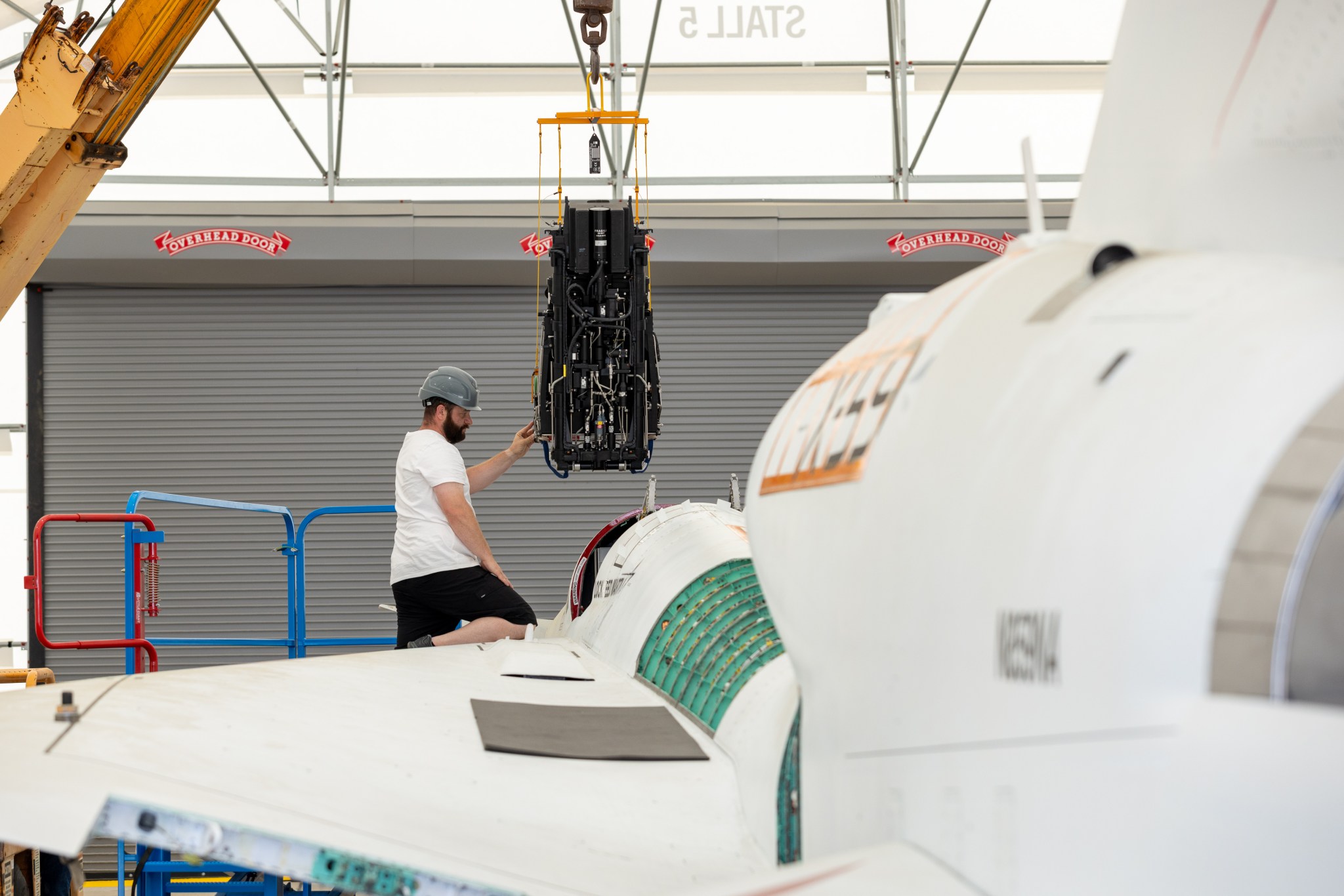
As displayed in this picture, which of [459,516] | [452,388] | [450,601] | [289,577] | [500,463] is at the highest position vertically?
[452,388]

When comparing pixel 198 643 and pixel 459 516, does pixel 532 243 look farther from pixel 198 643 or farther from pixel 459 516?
pixel 459 516

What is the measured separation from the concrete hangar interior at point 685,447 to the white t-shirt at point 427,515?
0.09 ft

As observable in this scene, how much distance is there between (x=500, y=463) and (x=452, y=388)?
90 cm

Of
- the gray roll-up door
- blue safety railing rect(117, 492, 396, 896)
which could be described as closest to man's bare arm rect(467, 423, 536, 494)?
blue safety railing rect(117, 492, 396, 896)

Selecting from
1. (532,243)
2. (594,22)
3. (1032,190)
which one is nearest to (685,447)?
(532,243)

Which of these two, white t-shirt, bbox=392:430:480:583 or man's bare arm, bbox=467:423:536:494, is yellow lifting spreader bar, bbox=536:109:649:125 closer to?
man's bare arm, bbox=467:423:536:494

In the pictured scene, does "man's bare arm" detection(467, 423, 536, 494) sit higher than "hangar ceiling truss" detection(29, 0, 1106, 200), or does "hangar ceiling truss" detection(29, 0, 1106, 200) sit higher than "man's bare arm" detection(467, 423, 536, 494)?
"hangar ceiling truss" detection(29, 0, 1106, 200)

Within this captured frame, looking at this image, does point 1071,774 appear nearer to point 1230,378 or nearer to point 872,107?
point 1230,378

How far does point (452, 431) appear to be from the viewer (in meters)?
7.27

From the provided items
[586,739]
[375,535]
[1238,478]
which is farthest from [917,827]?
[375,535]

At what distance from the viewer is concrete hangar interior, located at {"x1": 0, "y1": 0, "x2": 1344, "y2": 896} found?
4.90 ft

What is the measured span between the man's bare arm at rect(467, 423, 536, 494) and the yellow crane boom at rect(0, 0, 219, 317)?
11.3 feet

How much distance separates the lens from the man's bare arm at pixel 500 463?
7898 millimetres

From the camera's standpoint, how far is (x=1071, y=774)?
152cm
